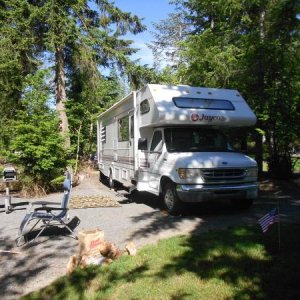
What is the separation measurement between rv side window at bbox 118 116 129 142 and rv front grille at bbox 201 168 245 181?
148 inches

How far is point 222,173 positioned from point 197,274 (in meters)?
4.12

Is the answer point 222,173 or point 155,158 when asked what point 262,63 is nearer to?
point 155,158

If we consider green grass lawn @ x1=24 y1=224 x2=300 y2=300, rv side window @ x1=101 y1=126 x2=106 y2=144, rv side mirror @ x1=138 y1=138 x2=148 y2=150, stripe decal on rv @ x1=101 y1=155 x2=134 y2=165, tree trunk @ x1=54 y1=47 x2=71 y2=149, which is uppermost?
tree trunk @ x1=54 y1=47 x2=71 y2=149

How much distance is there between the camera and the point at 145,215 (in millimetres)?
9422

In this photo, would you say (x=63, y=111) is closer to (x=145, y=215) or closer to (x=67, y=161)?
(x=67, y=161)

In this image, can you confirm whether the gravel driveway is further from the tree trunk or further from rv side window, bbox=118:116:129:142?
the tree trunk

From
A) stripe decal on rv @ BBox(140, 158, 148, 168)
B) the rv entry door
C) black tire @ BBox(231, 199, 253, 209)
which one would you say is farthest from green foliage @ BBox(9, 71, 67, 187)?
black tire @ BBox(231, 199, 253, 209)

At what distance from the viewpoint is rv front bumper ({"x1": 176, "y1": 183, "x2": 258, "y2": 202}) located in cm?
867

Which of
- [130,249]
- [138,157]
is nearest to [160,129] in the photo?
[138,157]

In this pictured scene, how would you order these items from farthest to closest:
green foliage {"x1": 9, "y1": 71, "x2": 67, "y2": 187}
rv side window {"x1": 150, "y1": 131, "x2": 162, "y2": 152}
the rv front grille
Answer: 1. green foliage {"x1": 9, "y1": 71, "x2": 67, "y2": 187}
2. rv side window {"x1": 150, "y1": 131, "x2": 162, "y2": 152}
3. the rv front grille

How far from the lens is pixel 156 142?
10117 millimetres

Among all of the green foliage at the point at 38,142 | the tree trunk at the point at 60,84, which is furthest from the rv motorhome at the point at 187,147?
the tree trunk at the point at 60,84

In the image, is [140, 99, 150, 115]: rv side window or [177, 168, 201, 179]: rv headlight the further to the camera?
[140, 99, 150, 115]: rv side window

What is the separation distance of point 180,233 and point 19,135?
828 cm
